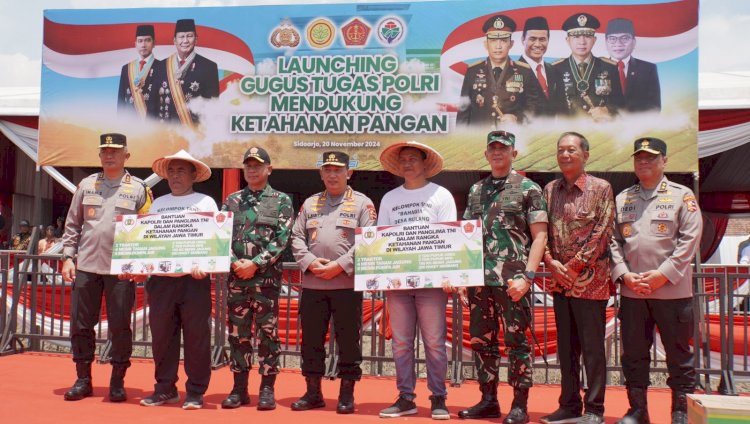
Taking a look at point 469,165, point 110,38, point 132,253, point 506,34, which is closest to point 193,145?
point 110,38

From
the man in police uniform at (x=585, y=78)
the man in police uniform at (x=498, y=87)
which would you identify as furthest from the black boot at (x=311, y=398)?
the man in police uniform at (x=585, y=78)

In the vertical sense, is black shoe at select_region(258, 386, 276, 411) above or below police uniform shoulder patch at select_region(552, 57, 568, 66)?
below

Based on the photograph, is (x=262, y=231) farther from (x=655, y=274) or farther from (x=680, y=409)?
(x=680, y=409)

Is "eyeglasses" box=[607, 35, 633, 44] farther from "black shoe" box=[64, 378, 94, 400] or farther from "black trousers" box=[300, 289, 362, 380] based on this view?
"black shoe" box=[64, 378, 94, 400]

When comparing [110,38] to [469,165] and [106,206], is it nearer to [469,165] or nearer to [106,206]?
[469,165]

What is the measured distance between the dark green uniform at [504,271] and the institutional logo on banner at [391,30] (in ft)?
28.8

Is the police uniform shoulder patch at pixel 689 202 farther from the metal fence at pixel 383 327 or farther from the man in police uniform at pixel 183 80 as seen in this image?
the man in police uniform at pixel 183 80

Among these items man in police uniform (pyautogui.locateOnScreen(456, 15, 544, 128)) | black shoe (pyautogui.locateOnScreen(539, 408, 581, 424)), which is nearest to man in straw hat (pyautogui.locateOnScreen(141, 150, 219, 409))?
black shoe (pyautogui.locateOnScreen(539, 408, 581, 424))

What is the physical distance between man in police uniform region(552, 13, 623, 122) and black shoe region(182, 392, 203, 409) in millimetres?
9226

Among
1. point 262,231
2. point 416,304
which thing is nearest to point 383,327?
point 416,304

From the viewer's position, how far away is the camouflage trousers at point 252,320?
523 centimetres

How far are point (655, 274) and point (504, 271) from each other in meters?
0.96

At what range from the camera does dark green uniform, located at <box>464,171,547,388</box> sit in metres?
4.75

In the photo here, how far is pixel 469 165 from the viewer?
12.8 m
